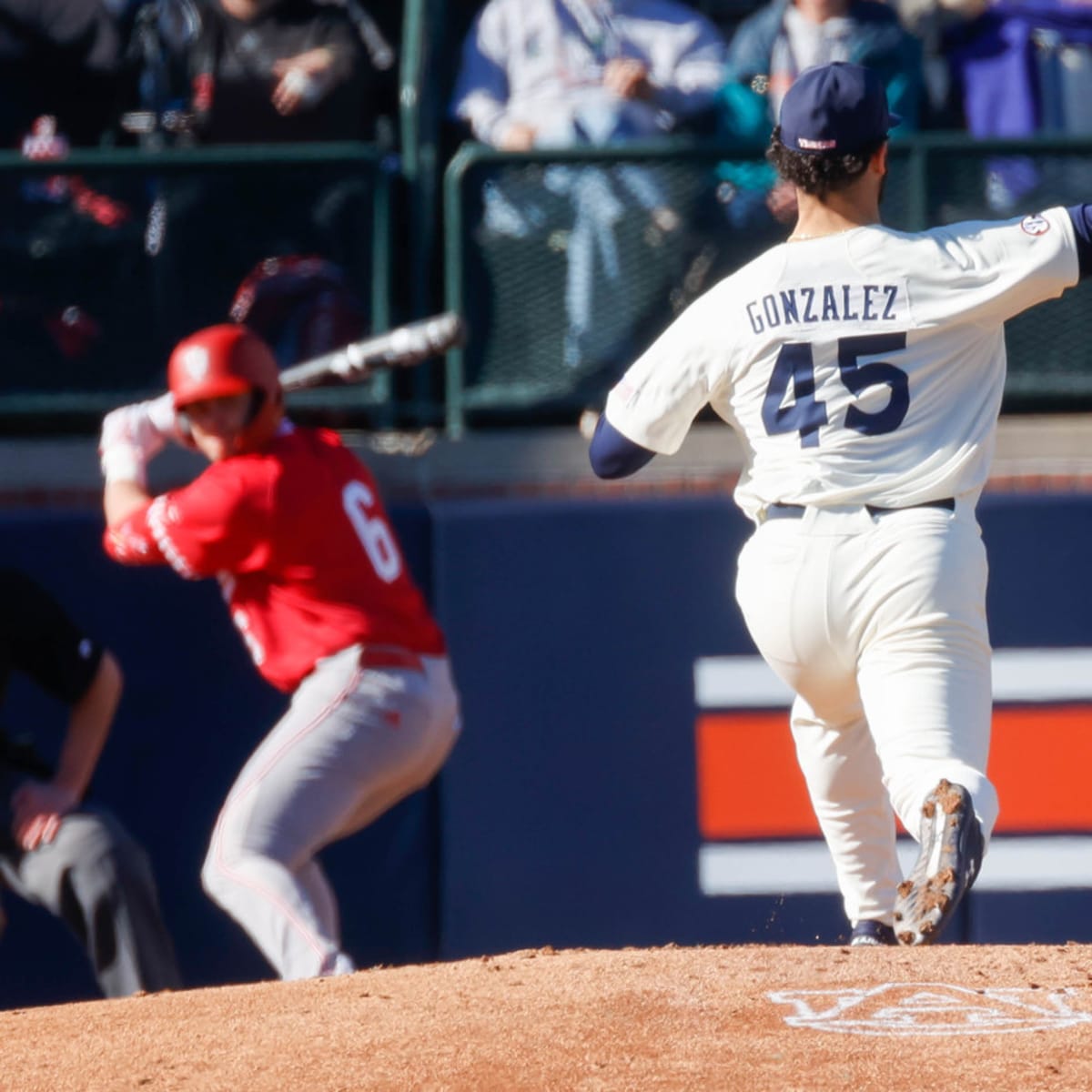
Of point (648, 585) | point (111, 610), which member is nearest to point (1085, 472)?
point (648, 585)

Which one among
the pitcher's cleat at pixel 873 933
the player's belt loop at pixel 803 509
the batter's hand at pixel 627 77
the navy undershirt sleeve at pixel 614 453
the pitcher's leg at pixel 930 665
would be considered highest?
the batter's hand at pixel 627 77

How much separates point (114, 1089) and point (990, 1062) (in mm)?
1335

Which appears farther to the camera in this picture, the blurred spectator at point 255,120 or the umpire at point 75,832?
the blurred spectator at point 255,120

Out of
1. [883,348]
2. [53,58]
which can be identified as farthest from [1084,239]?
[53,58]

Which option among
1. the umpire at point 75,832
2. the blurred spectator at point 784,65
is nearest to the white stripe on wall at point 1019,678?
the blurred spectator at point 784,65

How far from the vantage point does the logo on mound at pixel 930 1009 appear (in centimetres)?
312

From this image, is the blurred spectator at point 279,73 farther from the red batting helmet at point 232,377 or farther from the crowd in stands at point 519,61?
the red batting helmet at point 232,377

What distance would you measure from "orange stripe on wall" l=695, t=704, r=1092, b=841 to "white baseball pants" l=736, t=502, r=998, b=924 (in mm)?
2237

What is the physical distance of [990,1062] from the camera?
2.88 meters

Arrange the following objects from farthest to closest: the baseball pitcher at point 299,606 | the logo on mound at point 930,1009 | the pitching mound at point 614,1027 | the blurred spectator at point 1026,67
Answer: the blurred spectator at point 1026,67, the baseball pitcher at point 299,606, the logo on mound at point 930,1009, the pitching mound at point 614,1027

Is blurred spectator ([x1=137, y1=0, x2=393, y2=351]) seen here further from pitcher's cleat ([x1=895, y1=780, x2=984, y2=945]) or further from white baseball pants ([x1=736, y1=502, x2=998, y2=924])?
pitcher's cleat ([x1=895, y1=780, x2=984, y2=945])

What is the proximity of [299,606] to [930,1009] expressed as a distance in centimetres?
219

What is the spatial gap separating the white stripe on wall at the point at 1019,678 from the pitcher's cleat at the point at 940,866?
257 centimetres

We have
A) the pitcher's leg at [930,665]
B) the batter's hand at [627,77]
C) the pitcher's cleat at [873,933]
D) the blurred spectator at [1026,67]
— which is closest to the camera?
the pitcher's leg at [930,665]
